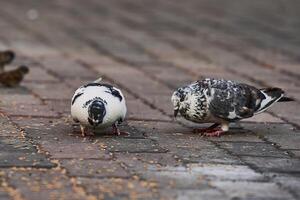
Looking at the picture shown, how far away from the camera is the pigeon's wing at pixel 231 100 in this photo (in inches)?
275

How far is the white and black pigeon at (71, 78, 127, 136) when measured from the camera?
672 centimetres

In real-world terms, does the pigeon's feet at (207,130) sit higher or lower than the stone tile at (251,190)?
higher

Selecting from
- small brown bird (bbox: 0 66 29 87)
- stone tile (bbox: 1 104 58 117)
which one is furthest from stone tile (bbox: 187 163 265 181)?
small brown bird (bbox: 0 66 29 87)

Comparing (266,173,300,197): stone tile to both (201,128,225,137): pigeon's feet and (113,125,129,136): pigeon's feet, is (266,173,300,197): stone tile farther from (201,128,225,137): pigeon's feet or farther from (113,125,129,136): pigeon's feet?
(113,125,129,136): pigeon's feet

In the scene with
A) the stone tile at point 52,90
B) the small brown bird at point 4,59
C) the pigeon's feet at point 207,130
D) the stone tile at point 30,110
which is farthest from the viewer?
the small brown bird at point 4,59

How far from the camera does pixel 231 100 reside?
705cm

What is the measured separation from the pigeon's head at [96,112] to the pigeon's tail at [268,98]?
4.12ft

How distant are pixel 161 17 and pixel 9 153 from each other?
9806mm

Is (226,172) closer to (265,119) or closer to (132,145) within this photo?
(132,145)

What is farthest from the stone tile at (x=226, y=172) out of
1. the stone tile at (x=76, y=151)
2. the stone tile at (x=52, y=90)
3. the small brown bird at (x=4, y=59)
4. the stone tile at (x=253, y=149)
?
the small brown bird at (x=4, y=59)

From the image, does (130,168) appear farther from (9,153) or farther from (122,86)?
(122,86)

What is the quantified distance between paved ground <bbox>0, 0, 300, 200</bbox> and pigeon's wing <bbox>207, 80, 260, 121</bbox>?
0.21 meters

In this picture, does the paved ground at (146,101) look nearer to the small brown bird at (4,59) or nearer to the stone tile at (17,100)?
the stone tile at (17,100)

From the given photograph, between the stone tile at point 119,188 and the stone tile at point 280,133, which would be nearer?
the stone tile at point 119,188
